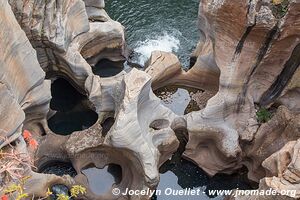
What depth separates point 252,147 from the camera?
15.5m

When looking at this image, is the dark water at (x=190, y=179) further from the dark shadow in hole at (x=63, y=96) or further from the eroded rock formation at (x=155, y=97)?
the dark shadow in hole at (x=63, y=96)

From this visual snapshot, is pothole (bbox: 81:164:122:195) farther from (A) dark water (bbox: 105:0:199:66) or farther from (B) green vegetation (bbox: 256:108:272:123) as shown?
(A) dark water (bbox: 105:0:199:66)

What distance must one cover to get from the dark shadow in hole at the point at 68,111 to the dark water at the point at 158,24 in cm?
366

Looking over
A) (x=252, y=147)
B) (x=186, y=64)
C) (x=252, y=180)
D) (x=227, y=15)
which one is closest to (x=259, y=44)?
→ (x=227, y=15)

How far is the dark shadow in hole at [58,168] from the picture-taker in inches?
631

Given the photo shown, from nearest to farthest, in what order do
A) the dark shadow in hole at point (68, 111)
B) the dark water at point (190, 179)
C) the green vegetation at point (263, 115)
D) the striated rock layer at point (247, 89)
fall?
the striated rock layer at point (247, 89) < the green vegetation at point (263, 115) < the dark water at point (190, 179) < the dark shadow in hole at point (68, 111)

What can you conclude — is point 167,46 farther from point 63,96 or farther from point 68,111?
point 68,111

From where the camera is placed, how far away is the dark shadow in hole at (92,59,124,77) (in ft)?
67.9

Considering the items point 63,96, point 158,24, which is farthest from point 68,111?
point 158,24

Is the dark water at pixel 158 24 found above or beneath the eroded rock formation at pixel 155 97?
beneath

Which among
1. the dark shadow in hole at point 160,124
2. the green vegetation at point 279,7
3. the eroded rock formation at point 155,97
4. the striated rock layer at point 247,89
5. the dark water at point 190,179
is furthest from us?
the dark water at point 190,179

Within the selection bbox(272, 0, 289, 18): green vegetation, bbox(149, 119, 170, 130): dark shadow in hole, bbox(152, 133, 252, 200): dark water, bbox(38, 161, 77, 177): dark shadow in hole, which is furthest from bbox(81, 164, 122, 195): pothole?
bbox(272, 0, 289, 18): green vegetation

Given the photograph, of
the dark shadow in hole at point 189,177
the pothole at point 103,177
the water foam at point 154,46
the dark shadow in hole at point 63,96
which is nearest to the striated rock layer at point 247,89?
the dark shadow in hole at point 189,177

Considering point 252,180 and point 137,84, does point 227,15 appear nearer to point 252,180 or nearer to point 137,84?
point 137,84
